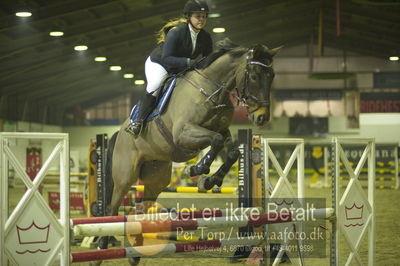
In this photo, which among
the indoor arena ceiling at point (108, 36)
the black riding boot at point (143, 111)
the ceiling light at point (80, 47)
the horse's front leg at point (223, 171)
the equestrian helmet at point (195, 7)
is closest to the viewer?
the horse's front leg at point (223, 171)

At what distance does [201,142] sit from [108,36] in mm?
11916

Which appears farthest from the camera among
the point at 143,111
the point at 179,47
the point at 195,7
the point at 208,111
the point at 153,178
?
the point at 153,178

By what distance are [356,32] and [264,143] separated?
18473mm

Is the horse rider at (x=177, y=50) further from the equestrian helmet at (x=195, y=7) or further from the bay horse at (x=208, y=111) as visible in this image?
the bay horse at (x=208, y=111)

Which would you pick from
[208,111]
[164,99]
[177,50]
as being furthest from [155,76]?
[208,111]

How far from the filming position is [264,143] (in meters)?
4.61

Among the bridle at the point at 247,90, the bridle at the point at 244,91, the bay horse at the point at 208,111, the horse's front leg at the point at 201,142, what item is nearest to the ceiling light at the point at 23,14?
the bay horse at the point at 208,111

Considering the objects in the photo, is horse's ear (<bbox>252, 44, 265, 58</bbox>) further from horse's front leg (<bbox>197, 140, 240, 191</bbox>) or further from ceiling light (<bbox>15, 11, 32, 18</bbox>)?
ceiling light (<bbox>15, 11, 32, 18</bbox>)

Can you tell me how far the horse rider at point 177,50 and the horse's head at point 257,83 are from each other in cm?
56

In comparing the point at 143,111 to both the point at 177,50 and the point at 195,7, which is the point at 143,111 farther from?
the point at 195,7

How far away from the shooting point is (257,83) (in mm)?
4176

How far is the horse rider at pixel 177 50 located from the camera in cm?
454

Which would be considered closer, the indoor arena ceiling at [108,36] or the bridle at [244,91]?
the bridle at [244,91]

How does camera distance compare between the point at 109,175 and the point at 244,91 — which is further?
the point at 109,175
